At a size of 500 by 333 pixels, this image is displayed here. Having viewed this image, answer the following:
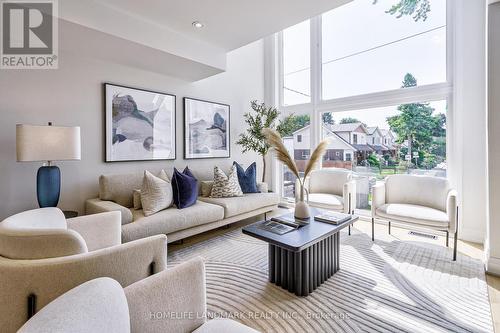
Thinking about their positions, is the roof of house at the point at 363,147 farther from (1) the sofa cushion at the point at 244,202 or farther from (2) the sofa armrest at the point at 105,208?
(2) the sofa armrest at the point at 105,208

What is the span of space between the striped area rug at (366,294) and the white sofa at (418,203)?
365 mm

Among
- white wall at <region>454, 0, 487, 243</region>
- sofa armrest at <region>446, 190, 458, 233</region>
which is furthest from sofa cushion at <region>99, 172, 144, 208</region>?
white wall at <region>454, 0, 487, 243</region>

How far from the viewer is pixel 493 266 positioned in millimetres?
2160

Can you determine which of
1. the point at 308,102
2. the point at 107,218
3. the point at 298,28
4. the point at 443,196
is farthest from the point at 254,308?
the point at 298,28

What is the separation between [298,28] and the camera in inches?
191

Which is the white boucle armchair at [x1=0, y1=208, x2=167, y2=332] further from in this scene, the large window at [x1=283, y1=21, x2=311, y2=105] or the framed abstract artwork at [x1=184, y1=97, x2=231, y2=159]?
the large window at [x1=283, y1=21, x2=311, y2=105]

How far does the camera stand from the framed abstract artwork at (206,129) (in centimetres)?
387

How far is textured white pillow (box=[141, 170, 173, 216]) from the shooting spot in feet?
8.66

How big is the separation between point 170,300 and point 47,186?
6.89 feet

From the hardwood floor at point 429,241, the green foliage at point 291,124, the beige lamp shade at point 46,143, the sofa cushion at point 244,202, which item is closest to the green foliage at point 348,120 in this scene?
the green foliage at point 291,124

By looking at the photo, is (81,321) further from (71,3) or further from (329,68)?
(329,68)

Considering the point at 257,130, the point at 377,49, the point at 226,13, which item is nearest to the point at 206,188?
the point at 257,130

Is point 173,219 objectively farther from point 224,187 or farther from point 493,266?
point 493,266

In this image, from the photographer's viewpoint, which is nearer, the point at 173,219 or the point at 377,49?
the point at 173,219
